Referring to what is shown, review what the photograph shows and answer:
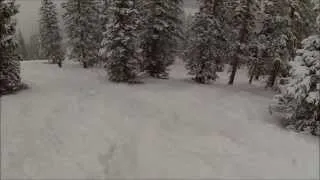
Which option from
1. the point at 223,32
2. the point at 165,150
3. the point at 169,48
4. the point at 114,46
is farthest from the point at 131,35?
the point at 165,150

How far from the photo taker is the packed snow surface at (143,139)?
1430 centimetres

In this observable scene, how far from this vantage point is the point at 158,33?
105ft

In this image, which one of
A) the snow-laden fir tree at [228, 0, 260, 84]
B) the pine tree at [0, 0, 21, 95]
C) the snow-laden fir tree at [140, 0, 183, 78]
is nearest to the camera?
the pine tree at [0, 0, 21, 95]

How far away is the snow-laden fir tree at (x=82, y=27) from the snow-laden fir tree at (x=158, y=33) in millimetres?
13959

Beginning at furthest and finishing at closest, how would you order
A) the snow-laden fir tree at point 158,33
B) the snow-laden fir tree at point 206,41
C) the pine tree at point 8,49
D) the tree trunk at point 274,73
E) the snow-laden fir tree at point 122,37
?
the tree trunk at point 274,73 < the snow-laden fir tree at point 158,33 < the snow-laden fir tree at point 206,41 < the snow-laden fir tree at point 122,37 < the pine tree at point 8,49

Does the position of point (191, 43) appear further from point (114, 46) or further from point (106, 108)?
point (106, 108)

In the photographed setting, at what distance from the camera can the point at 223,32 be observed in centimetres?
3156

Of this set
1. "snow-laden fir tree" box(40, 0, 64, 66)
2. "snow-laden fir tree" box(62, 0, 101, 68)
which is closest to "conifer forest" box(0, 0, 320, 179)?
"snow-laden fir tree" box(62, 0, 101, 68)

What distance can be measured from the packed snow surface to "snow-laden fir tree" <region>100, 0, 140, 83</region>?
5361 millimetres

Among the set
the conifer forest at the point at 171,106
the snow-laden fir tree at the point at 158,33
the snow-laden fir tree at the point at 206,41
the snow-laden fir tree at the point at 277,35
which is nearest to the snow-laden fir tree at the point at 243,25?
the conifer forest at the point at 171,106

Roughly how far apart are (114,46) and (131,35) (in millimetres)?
1664

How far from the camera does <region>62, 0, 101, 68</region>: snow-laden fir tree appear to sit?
4350 centimetres

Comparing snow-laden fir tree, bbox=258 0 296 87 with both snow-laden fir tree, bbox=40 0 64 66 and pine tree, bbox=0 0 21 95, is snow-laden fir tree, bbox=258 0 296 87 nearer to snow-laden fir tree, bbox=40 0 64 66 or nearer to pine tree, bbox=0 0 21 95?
pine tree, bbox=0 0 21 95

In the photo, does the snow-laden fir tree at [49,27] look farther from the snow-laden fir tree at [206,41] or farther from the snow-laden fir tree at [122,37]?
the snow-laden fir tree at [206,41]
